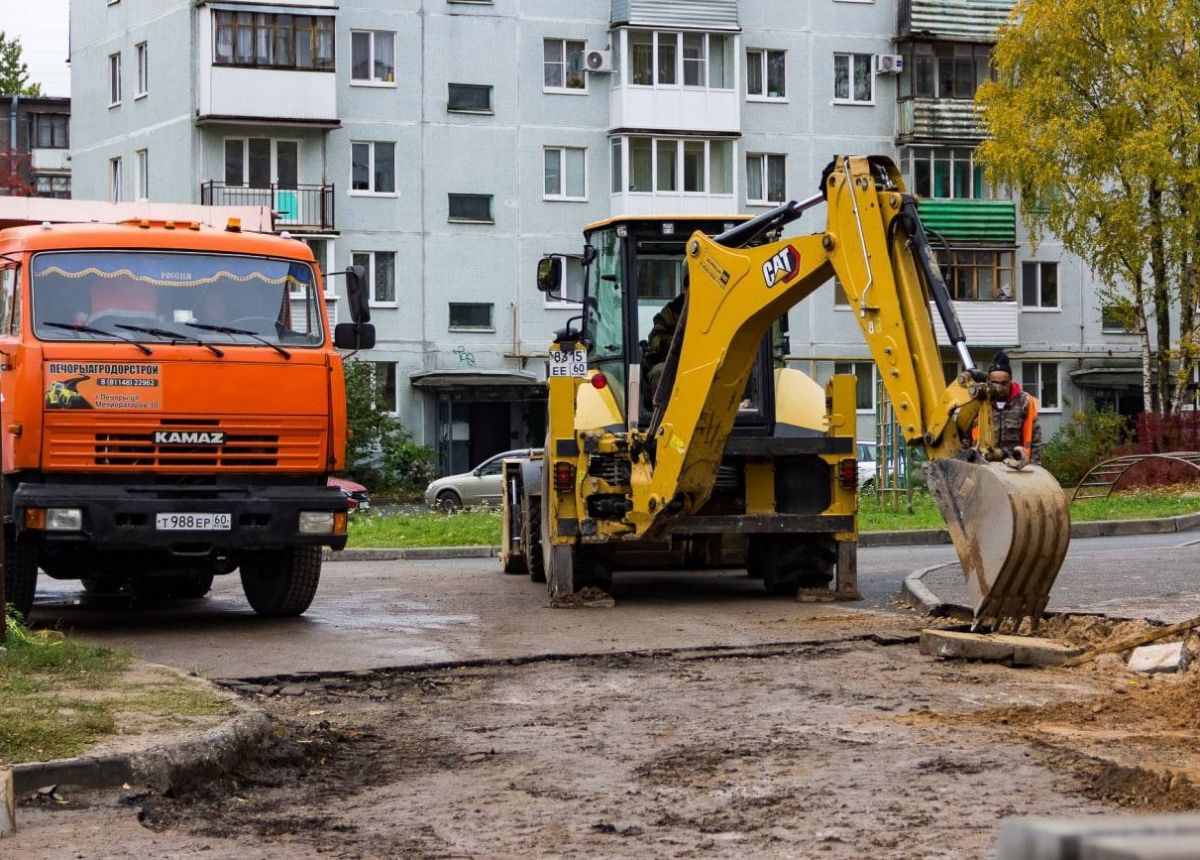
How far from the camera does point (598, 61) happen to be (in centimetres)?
4903

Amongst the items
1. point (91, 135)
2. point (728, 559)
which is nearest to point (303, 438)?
point (728, 559)

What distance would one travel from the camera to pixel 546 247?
160 feet

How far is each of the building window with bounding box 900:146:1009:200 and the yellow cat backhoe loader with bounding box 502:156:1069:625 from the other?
126 feet

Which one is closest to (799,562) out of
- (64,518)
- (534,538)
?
(534,538)

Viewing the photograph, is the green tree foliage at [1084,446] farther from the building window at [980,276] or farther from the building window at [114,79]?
the building window at [114,79]

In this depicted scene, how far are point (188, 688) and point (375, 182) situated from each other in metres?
39.9

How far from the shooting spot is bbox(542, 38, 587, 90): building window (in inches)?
1949

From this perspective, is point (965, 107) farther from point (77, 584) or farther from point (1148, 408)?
point (77, 584)

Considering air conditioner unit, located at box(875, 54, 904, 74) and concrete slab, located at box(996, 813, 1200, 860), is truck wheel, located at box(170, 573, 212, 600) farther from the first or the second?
air conditioner unit, located at box(875, 54, 904, 74)

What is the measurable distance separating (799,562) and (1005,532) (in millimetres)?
4650

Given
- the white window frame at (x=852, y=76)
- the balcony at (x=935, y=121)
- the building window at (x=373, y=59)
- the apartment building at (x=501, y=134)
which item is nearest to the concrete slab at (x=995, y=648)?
the apartment building at (x=501, y=134)

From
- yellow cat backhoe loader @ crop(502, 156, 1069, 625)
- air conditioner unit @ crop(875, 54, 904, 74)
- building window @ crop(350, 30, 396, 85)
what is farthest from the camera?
air conditioner unit @ crop(875, 54, 904, 74)

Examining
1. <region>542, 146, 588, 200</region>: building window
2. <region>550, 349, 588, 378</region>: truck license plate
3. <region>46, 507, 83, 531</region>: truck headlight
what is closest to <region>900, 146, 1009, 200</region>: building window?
<region>542, 146, 588, 200</region>: building window

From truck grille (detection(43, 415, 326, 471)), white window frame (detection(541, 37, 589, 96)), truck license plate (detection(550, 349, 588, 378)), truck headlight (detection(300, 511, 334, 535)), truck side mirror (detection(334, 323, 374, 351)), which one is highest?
white window frame (detection(541, 37, 589, 96))
